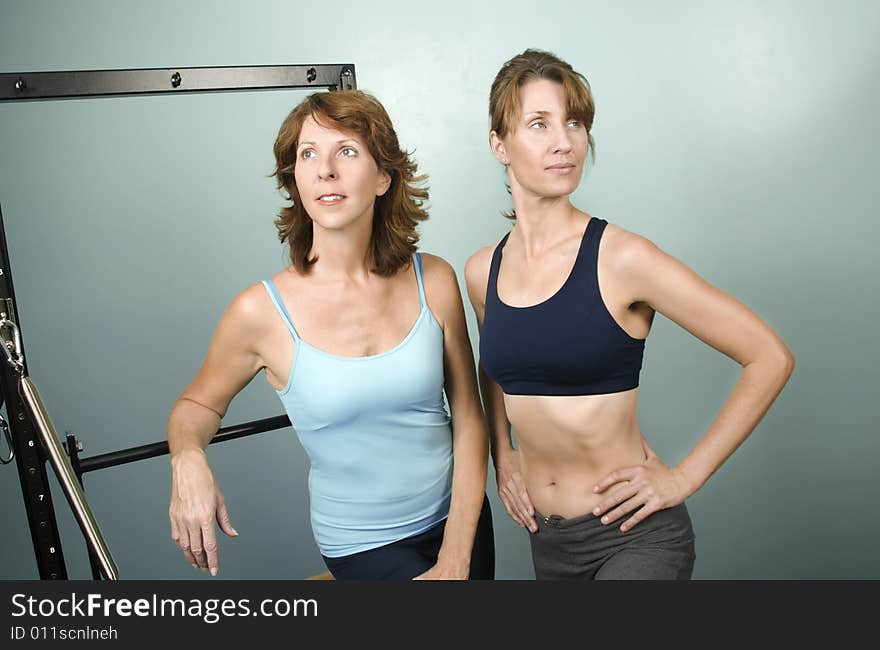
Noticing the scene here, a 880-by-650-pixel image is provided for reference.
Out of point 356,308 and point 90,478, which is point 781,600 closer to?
point 356,308

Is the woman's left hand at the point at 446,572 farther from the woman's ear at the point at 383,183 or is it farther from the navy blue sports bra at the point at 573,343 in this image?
the woman's ear at the point at 383,183

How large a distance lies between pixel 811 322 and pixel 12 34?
2.62 metres

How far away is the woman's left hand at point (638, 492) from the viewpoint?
1.70m

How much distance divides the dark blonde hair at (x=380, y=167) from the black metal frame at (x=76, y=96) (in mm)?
400

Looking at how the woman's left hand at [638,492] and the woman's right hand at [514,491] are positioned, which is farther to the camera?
the woman's right hand at [514,491]

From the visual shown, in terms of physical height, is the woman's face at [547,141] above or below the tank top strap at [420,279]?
above

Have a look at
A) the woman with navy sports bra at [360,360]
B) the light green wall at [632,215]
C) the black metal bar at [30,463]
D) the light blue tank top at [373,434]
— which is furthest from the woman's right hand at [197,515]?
the light green wall at [632,215]

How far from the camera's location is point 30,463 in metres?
1.78

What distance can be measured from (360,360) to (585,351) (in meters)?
0.41

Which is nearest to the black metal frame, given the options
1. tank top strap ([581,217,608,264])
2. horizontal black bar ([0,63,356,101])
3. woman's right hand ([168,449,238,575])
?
horizontal black bar ([0,63,356,101])

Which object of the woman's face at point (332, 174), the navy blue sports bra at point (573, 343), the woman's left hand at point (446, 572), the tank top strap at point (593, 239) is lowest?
the woman's left hand at point (446, 572)

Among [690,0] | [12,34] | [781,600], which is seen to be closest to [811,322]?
[690,0]

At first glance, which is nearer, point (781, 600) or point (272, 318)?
point (781, 600)

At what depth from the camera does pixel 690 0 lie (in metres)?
2.97
